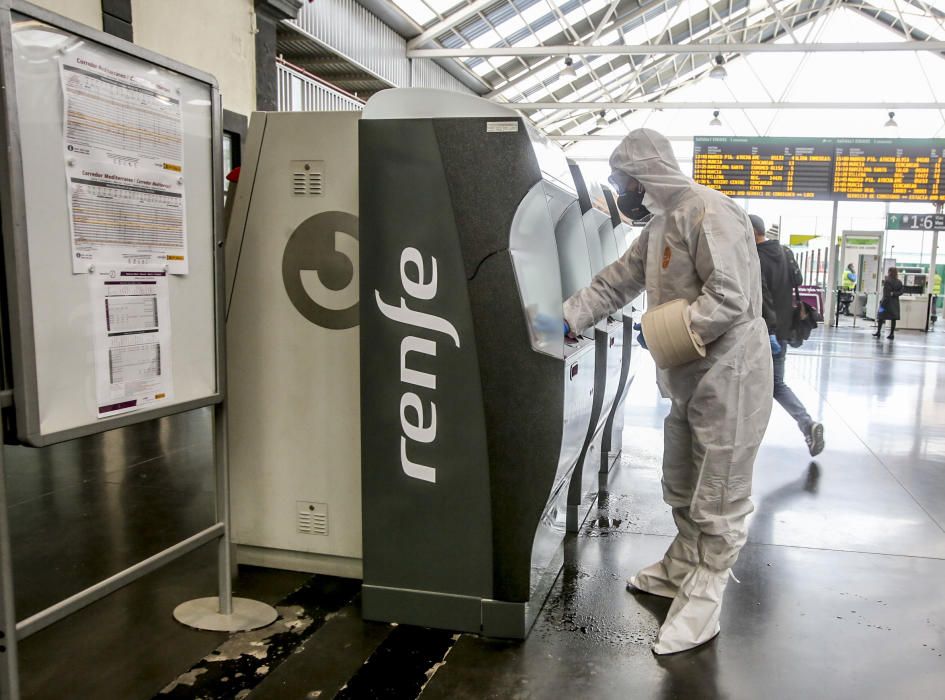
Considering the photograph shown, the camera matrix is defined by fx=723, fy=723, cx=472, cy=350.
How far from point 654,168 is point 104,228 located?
1667mm

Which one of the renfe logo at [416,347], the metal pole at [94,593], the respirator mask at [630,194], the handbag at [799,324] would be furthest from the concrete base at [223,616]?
the handbag at [799,324]

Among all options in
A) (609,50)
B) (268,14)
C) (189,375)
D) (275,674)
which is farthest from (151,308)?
(609,50)

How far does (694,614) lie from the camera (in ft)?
7.56

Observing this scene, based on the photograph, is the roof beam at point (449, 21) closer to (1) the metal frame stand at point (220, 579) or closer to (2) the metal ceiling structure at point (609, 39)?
(2) the metal ceiling structure at point (609, 39)

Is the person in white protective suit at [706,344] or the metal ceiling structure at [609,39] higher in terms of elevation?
the metal ceiling structure at [609,39]

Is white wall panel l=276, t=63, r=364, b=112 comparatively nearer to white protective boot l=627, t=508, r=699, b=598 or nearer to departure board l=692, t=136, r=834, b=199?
white protective boot l=627, t=508, r=699, b=598

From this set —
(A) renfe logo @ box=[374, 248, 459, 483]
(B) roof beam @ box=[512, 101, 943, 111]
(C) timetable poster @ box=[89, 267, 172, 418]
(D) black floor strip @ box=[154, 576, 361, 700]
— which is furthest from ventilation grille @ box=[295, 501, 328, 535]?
(B) roof beam @ box=[512, 101, 943, 111]

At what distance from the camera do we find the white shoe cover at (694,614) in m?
2.26

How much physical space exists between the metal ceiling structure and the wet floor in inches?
310

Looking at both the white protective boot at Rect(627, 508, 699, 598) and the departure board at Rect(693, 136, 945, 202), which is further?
the departure board at Rect(693, 136, 945, 202)

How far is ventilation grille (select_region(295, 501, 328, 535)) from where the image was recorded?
2.67 meters

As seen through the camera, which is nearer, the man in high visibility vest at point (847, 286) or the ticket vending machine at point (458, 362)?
the ticket vending machine at point (458, 362)

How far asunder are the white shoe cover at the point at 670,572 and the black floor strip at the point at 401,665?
80 cm

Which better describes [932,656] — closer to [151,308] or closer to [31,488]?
[151,308]
